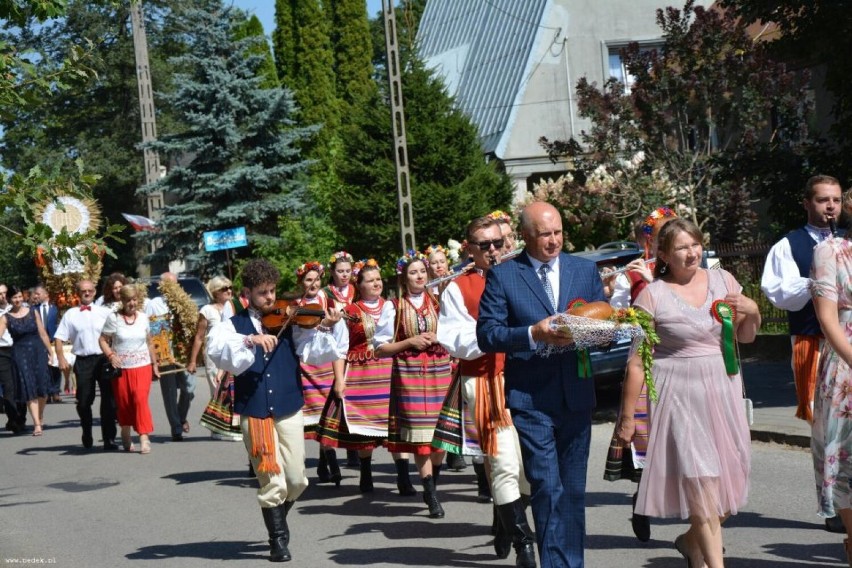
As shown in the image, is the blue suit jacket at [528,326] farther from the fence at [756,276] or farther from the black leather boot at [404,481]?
A: the fence at [756,276]

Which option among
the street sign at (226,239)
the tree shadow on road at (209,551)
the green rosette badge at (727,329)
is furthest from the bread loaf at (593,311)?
the street sign at (226,239)

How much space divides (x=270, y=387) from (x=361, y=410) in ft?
8.31

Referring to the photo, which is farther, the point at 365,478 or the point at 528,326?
the point at 365,478

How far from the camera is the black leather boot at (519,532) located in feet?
22.2

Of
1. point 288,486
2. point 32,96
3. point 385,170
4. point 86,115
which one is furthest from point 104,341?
point 86,115

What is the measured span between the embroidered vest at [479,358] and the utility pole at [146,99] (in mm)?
25198

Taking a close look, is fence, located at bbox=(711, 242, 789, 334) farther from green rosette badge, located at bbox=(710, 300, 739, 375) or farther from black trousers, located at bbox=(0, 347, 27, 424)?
green rosette badge, located at bbox=(710, 300, 739, 375)

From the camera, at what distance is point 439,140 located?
27953 millimetres

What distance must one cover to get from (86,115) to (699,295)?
47.1 m

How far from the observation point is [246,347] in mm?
7582

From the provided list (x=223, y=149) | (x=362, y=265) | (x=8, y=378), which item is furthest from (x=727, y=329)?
(x=223, y=149)

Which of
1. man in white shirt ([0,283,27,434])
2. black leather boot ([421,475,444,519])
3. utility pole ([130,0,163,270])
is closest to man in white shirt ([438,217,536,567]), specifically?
black leather boot ([421,475,444,519])

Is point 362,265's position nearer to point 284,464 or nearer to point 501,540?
point 284,464

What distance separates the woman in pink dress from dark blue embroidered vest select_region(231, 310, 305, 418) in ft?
8.66
